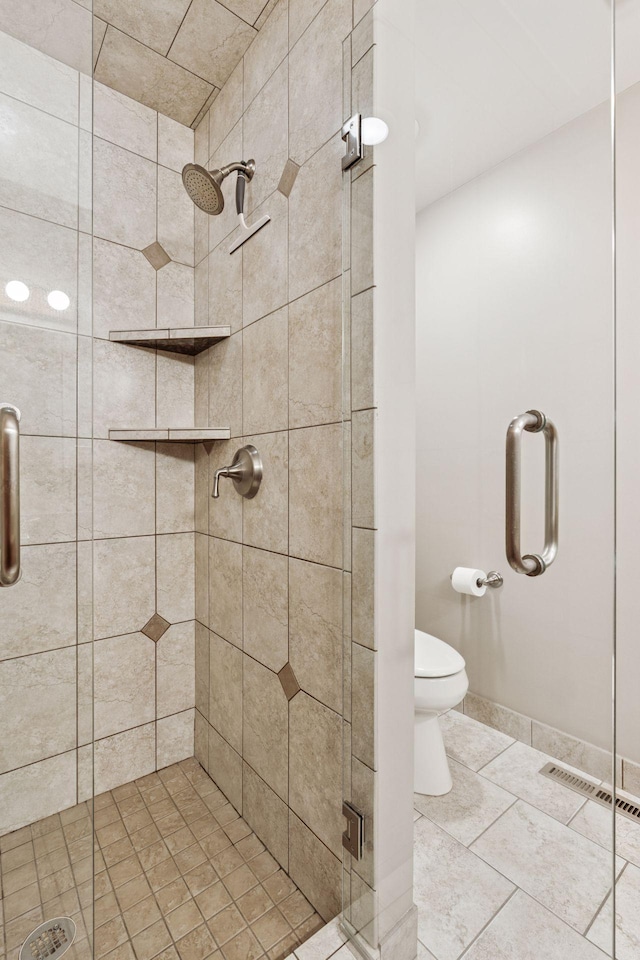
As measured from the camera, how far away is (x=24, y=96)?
2.74 feet

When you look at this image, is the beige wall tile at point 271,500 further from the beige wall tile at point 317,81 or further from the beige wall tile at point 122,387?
the beige wall tile at point 317,81

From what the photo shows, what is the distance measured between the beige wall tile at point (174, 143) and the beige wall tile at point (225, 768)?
1.96 meters

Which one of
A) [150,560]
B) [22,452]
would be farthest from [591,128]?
[150,560]

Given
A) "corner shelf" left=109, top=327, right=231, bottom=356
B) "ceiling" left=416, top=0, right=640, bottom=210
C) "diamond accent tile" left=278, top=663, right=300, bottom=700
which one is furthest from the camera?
"corner shelf" left=109, top=327, right=231, bottom=356

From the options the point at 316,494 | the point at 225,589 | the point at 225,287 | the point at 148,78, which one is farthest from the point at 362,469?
the point at 148,78

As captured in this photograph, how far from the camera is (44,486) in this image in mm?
852

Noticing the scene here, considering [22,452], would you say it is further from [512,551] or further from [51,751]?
[512,551]

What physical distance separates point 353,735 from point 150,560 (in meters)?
0.94

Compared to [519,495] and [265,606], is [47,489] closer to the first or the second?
[265,606]

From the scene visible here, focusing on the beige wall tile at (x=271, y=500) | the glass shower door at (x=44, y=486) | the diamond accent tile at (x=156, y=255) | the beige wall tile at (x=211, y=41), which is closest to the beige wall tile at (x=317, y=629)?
the beige wall tile at (x=271, y=500)

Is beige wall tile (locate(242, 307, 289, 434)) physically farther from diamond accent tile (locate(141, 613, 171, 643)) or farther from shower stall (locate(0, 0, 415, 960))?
diamond accent tile (locate(141, 613, 171, 643))

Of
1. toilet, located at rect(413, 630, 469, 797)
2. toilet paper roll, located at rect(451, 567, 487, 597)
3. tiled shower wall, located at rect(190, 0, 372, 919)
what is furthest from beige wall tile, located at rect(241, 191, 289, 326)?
toilet, located at rect(413, 630, 469, 797)

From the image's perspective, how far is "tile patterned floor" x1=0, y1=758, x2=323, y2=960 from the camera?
32.1 inches

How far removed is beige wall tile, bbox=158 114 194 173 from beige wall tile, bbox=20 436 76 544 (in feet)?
4.11
